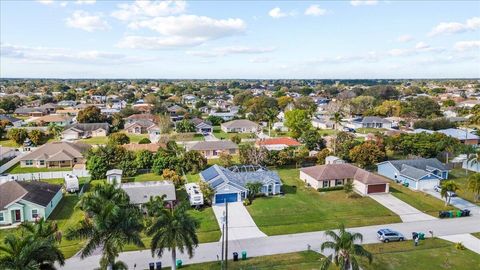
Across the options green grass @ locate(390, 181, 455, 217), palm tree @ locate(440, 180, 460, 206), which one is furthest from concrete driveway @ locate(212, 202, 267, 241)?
palm tree @ locate(440, 180, 460, 206)

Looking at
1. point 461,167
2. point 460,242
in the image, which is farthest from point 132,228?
point 461,167

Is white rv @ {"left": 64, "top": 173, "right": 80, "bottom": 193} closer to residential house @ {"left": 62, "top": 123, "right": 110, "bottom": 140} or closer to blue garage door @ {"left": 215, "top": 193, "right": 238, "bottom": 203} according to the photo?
blue garage door @ {"left": 215, "top": 193, "right": 238, "bottom": 203}

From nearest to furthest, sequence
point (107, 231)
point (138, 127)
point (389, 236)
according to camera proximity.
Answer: point (107, 231)
point (389, 236)
point (138, 127)

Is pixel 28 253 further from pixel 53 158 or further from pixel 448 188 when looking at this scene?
pixel 53 158

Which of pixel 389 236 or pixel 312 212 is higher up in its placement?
pixel 389 236

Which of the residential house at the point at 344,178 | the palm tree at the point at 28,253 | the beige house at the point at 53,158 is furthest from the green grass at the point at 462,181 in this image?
the beige house at the point at 53,158

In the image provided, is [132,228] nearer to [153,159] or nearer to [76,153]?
[153,159]

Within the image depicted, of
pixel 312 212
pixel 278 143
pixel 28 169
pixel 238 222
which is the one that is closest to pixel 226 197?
pixel 238 222
